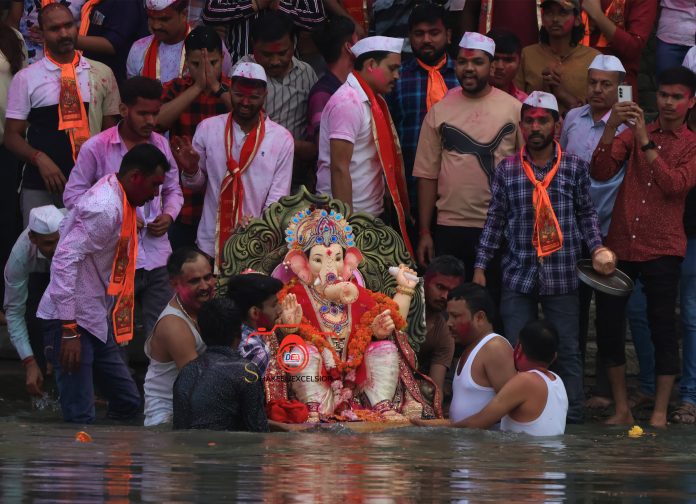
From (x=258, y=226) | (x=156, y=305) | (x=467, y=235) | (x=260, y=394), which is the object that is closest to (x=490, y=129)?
(x=467, y=235)

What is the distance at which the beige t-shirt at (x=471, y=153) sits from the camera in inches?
456

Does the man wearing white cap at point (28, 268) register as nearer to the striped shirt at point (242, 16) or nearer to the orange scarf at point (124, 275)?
the orange scarf at point (124, 275)

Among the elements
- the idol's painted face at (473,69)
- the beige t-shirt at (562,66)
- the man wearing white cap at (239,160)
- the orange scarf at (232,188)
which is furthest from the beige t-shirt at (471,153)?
the orange scarf at (232,188)

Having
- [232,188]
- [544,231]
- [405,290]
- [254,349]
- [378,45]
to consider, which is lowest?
[254,349]

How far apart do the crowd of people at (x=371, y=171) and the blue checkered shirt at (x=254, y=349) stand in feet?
0.07

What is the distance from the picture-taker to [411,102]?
39.9ft

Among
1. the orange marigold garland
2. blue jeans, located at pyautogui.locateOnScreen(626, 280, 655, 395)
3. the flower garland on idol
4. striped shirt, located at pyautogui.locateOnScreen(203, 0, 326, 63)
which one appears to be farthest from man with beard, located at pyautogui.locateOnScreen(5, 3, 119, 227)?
blue jeans, located at pyautogui.locateOnScreen(626, 280, 655, 395)

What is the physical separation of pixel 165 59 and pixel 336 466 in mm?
4961

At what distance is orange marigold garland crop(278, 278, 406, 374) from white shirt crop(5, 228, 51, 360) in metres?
1.65

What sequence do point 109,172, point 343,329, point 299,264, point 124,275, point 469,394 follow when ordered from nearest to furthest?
point 469,394
point 124,275
point 343,329
point 299,264
point 109,172

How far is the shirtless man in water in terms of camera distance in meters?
9.59

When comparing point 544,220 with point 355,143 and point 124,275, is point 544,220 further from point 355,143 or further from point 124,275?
point 124,275

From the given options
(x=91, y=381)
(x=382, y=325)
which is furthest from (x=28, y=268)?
(x=382, y=325)

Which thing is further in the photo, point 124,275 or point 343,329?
point 343,329
